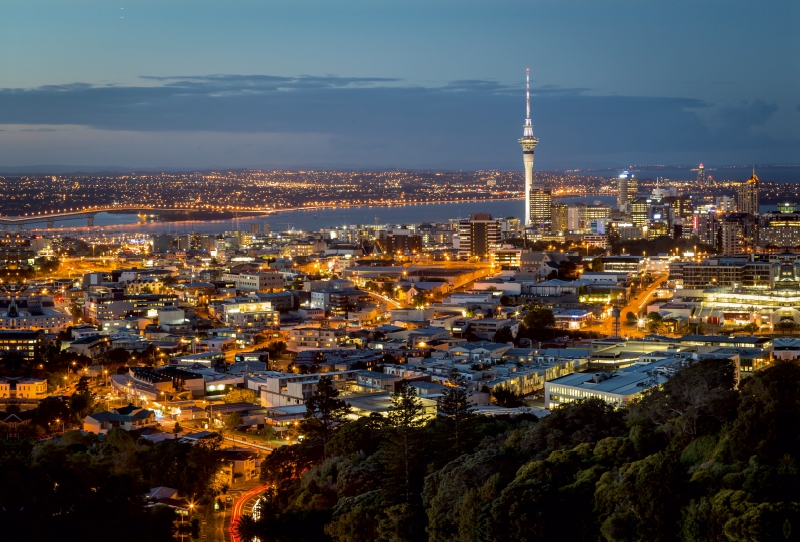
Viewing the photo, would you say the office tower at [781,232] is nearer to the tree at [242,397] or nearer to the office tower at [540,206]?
the office tower at [540,206]

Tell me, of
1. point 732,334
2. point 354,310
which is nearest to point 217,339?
point 354,310

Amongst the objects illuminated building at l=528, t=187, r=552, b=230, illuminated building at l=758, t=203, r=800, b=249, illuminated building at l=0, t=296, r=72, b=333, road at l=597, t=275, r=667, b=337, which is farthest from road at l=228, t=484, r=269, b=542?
illuminated building at l=528, t=187, r=552, b=230

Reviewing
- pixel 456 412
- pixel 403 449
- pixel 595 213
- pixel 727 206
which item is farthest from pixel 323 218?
pixel 403 449

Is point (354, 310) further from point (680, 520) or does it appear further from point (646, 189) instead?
point (646, 189)

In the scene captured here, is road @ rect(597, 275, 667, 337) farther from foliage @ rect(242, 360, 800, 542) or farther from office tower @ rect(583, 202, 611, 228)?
office tower @ rect(583, 202, 611, 228)

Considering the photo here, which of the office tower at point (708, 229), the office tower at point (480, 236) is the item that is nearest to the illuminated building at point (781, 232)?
the office tower at point (708, 229)

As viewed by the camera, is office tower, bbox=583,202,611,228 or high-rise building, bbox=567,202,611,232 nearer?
high-rise building, bbox=567,202,611,232
